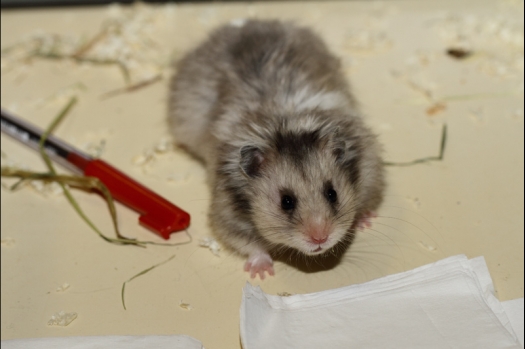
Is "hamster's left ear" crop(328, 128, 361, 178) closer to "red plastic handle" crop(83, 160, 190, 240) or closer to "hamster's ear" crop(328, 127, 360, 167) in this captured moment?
"hamster's ear" crop(328, 127, 360, 167)

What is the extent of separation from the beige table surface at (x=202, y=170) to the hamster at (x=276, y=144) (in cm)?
20

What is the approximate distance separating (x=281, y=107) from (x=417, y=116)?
1.12m

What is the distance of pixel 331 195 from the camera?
2.41 m

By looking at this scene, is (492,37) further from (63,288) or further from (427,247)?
(63,288)

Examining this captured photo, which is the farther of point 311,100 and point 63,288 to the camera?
point 311,100

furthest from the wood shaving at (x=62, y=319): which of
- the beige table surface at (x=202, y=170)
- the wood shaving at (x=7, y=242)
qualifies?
the wood shaving at (x=7, y=242)

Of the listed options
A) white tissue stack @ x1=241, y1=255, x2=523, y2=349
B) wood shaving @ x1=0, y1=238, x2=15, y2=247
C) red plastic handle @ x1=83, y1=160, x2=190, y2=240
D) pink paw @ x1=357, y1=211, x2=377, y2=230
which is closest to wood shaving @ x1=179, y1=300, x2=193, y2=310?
white tissue stack @ x1=241, y1=255, x2=523, y2=349

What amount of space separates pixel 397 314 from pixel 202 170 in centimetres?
147

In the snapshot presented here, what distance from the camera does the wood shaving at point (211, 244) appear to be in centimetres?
271

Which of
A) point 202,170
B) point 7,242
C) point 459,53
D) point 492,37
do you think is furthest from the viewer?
point 492,37

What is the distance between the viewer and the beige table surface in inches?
99.3

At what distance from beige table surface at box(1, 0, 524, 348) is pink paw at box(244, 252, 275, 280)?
0.05 metres

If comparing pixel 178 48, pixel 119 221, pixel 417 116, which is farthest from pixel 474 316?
pixel 178 48

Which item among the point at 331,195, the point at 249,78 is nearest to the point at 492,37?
the point at 249,78
